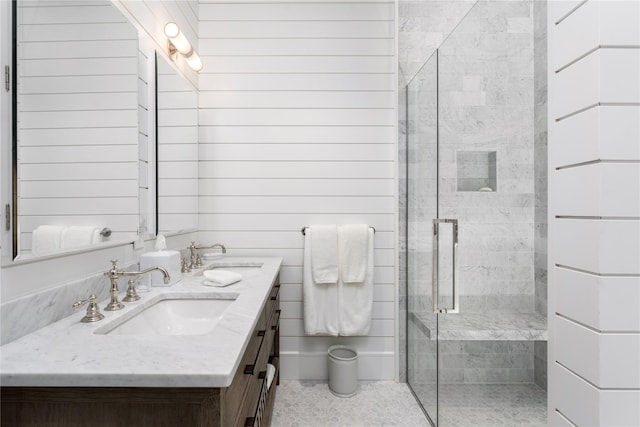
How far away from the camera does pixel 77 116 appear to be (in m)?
1.07

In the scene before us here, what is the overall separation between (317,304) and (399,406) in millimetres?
793

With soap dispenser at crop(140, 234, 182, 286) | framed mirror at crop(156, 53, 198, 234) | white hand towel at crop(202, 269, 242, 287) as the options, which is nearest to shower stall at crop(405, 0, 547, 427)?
white hand towel at crop(202, 269, 242, 287)

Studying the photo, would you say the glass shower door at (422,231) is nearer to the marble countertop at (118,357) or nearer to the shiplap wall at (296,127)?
the shiplap wall at (296,127)

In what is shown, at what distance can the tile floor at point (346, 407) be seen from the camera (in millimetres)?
1849

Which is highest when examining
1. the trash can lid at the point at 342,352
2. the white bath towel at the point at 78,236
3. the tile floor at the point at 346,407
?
the white bath towel at the point at 78,236

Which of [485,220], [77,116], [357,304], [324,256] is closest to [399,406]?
[357,304]

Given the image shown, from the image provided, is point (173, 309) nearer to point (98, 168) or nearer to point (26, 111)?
point (98, 168)

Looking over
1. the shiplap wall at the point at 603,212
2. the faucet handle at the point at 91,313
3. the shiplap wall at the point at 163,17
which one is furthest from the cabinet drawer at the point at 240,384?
the shiplap wall at the point at 163,17

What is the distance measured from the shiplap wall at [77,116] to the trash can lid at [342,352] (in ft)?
4.95

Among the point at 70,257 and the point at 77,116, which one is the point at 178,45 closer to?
the point at 77,116

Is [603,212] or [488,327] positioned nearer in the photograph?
[603,212]

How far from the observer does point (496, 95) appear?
1.36 metres

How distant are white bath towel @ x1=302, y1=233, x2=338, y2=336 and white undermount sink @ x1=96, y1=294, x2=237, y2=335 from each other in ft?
3.02

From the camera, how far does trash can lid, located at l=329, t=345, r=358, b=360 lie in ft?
7.26
